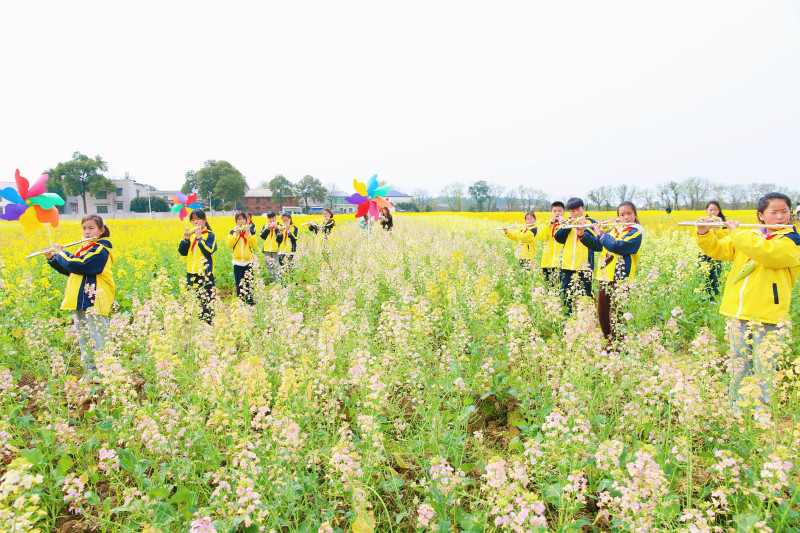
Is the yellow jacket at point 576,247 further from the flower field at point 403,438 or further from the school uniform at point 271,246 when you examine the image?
the school uniform at point 271,246

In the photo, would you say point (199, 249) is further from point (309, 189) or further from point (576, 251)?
point (309, 189)

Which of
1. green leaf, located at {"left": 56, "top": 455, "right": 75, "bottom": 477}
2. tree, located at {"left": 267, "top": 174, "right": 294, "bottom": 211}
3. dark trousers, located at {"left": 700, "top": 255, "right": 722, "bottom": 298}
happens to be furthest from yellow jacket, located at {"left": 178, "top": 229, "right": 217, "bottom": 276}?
tree, located at {"left": 267, "top": 174, "right": 294, "bottom": 211}

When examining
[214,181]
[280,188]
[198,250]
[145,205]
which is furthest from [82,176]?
[198,250]

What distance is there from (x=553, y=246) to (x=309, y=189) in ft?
280

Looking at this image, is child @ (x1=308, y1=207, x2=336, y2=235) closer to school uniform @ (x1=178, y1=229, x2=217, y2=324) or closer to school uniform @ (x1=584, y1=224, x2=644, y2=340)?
school uniform @ (x1=178, y1=229, x2=217, y2=324)

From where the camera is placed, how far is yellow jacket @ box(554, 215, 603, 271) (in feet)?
20.4

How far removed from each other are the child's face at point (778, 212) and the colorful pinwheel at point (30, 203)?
7544 millimetres

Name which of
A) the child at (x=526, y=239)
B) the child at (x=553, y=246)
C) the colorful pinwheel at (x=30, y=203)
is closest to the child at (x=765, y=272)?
the child at (x=553, y=246)

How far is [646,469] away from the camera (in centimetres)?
195

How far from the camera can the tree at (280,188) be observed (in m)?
86.7

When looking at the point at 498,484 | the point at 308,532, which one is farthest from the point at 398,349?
the point at 498,484

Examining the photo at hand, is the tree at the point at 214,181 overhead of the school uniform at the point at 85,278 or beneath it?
overhead

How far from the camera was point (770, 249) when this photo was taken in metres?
3.56

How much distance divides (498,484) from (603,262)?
489 cm
